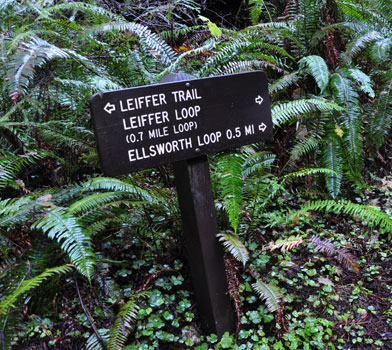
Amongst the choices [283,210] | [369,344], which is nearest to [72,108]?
[283,210]

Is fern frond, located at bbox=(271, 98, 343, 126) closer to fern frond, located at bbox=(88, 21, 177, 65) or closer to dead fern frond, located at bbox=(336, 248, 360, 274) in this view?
fern frond, located at bbox=(88, 21, 177, 65)

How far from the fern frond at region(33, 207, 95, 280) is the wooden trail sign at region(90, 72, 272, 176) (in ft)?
1.62

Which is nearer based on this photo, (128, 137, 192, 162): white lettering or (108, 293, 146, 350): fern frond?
(128, 137, 192, 162): white lettering

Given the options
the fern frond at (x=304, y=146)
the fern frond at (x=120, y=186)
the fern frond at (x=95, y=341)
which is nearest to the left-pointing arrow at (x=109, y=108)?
the fern frond at (x=120, y=186)

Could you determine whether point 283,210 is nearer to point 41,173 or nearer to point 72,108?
point 72,108

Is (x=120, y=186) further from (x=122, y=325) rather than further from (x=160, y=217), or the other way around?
(x=122, y=325)

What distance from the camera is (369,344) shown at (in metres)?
2.21

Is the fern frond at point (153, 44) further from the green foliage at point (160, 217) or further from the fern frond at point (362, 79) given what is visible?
the fern frond at point (362, 79)

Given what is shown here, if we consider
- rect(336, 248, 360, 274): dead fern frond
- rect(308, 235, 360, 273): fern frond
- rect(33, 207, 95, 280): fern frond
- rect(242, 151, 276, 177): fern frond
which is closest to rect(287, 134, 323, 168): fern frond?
rect(242, 151, 276, 177): fern frond

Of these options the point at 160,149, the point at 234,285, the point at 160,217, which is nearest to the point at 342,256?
the point at 234,285

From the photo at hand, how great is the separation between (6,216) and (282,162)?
2.40 m

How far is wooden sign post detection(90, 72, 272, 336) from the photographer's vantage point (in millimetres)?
1706

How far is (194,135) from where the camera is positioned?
1.88m

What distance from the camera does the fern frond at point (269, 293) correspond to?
213 centimetres
